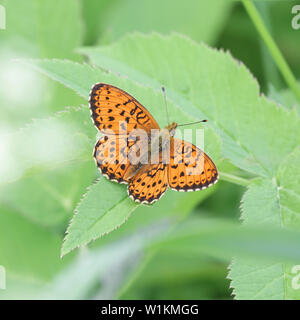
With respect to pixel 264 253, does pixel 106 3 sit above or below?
above

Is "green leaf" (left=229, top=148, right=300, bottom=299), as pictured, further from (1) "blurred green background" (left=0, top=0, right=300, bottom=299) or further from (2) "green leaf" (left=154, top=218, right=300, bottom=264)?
(1) "blurred green background" (left=0, top=0, right=300, bottom=299)

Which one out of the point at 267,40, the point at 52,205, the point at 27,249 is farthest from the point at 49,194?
the point at 267,40

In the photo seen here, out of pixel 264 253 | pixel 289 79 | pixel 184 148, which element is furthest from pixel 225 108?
pixel 264 253

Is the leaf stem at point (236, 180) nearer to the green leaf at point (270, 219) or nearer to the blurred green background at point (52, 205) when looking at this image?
the green leaf at point (270, 219)

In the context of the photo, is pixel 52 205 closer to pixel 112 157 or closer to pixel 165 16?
pixel 112 157

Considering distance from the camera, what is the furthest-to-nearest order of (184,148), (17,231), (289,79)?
(17,231) < (289,79) < (184,148)

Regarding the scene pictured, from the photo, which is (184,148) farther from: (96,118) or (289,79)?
(289,79)

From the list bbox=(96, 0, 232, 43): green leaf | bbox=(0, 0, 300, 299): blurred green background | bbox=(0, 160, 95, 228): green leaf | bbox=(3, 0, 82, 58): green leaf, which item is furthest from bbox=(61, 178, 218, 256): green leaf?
bbox=(96, 0, 232, 43): green leaf
